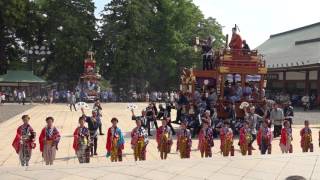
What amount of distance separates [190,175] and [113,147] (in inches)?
112

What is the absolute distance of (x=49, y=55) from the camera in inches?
2024

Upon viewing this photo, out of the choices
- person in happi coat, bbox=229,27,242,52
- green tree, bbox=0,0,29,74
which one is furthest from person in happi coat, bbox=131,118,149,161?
green tree, bbox=0,0,29,74

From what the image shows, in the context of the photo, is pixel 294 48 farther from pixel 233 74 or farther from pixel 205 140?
pixel 205 140

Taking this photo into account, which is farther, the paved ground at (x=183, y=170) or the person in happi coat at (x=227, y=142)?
the person in happi coat at (x=227, y=142)

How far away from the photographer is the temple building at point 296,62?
3778cm

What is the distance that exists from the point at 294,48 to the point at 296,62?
6527 mm

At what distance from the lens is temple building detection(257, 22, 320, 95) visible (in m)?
37.8

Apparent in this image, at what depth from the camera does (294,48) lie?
44688mm

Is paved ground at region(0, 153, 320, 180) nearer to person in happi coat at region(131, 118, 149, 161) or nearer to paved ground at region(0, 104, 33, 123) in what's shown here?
person in happi coat at region(131, 118, 149, 161)

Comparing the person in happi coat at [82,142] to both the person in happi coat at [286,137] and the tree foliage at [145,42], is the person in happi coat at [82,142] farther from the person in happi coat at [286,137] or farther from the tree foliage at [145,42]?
the tree foliage at [145,42]

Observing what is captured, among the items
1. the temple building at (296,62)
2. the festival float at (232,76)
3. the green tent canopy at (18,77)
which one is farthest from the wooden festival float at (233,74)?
the green tent canopy at (18,77)

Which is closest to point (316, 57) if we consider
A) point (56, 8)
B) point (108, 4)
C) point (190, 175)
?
point (108, 4)

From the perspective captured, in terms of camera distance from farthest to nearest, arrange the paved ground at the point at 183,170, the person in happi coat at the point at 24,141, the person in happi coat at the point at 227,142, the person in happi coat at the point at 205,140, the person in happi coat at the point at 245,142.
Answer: the person in happi coat at the point at 245,142 < the person in happi coat at the point at 227,142 < the person in happi coat at the point at 205,140 < the person in happi coat at the point at 24,141 < the paved ground at the point at 183,170

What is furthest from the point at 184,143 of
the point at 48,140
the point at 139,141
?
the point at 48,140
